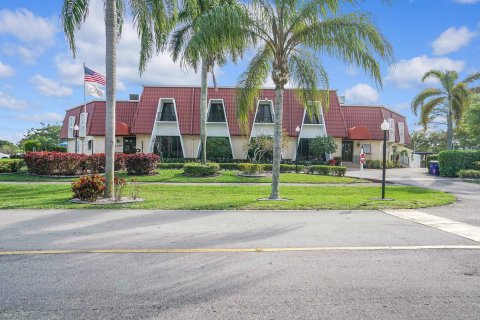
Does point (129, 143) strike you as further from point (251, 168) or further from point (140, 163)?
point (251, 168)

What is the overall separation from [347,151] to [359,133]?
3797 mm

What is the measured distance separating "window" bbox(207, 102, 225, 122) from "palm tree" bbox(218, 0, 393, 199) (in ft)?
68.1

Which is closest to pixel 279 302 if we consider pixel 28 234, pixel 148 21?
pixel 28 234

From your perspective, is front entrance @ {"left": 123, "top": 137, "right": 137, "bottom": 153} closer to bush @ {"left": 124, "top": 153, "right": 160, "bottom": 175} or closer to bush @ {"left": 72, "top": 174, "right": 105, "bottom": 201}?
bush @ {"left": 124, "top": 153, "right": 160, "bottom": 175}

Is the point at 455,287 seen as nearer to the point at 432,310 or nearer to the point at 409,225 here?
the point at 432,310

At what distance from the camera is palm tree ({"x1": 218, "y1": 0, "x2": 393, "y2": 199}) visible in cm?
1196

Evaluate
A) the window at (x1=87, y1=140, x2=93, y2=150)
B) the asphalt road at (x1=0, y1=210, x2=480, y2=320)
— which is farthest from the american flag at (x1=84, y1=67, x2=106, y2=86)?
the asphalt road at (x1=0, y1=210, x2=480, y2=320)

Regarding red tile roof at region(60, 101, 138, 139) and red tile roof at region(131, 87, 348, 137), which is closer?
red tile roof at region(131, 87, 348, 137)

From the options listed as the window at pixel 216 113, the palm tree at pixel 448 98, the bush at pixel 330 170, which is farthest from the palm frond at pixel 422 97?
the window at pixel 216 113

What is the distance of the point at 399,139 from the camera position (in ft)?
136

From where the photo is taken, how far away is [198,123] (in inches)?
1363

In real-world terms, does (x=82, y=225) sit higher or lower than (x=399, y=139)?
lower

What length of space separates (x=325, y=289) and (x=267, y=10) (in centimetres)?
1049

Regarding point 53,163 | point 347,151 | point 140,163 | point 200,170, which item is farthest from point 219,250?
point 347,151
